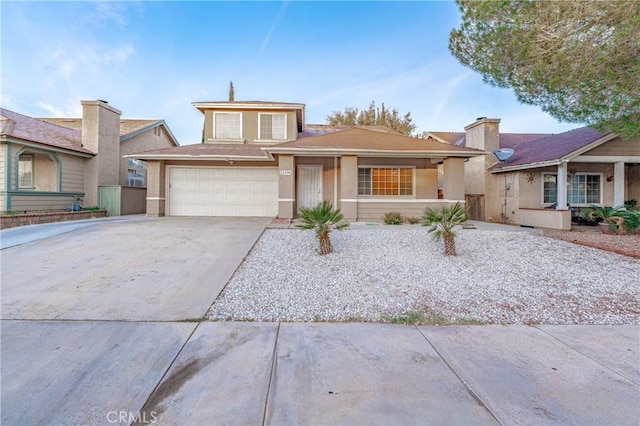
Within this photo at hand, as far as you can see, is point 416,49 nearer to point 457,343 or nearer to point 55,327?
point 457,343

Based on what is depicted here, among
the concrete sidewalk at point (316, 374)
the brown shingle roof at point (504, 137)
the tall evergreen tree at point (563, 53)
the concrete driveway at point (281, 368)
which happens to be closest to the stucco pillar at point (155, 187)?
the concrete driveway at point (281, 368)

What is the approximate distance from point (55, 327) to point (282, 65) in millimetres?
15030

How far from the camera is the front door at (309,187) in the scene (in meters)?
13.2

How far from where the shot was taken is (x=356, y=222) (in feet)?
37.5

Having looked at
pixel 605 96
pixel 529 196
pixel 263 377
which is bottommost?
pixel 263 377

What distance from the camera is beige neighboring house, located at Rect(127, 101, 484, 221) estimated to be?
11570 mm

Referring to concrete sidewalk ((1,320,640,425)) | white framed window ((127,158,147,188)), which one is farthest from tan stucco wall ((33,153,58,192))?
concrete sidewalk ((1,320,640,425))

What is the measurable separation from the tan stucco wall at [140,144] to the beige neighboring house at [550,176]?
1933 cm

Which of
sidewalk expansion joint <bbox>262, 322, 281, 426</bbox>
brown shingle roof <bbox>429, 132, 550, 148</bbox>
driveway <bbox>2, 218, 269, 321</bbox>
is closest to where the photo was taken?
sidewalk expansion joint <bbox>262, 322, 281, 426</bbox>

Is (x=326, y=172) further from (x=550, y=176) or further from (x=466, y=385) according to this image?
(x=466, y=385)

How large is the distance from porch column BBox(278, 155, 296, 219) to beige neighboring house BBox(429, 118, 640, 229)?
10094mm

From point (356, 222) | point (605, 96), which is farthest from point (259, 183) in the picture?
point (605, 96)

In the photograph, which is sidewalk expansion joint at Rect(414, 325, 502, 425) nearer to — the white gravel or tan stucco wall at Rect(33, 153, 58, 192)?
the white gravel

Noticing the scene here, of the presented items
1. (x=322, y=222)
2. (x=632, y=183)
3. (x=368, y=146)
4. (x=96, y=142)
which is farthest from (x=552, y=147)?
(x=96, y=142)
